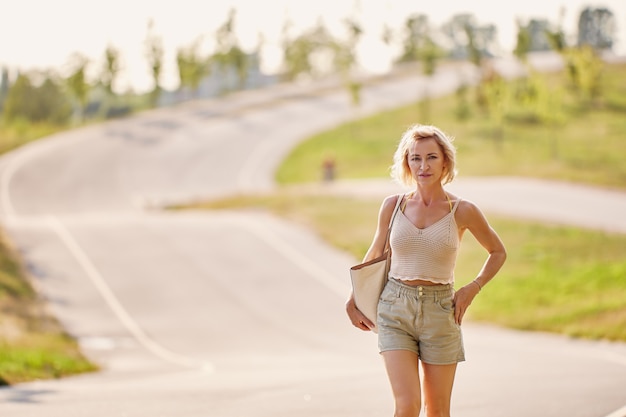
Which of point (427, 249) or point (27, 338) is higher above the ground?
point (427, 249)

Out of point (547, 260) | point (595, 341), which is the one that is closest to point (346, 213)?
point (547, 260)

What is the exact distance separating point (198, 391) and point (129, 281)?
592 inches

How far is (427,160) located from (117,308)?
17889 mm

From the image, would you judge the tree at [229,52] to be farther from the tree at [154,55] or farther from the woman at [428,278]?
the woman at [428,278]

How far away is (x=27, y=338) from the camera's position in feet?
63.1

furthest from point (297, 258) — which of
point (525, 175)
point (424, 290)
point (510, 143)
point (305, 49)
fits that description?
point (305, 49)

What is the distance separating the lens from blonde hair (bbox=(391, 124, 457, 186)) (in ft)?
21.6

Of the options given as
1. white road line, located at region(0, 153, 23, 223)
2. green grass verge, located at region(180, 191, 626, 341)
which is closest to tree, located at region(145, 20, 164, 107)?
white road line, located at region(0, 153, 23, 223)

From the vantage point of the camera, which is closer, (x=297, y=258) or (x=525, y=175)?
(x=297, y=258)

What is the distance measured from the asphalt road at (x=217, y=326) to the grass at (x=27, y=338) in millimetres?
428

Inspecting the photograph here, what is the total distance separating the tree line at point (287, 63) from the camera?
6625 cm

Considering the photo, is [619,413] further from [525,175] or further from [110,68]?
[110,68]

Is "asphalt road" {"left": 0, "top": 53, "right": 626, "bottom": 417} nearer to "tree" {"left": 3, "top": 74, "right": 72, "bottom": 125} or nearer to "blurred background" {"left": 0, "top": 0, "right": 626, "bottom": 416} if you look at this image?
"blurred background" {"left": 0, "top": 0, "right": 626, "bottom": 416}

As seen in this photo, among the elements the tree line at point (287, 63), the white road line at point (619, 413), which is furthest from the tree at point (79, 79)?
the white road line at point (619, 413)
